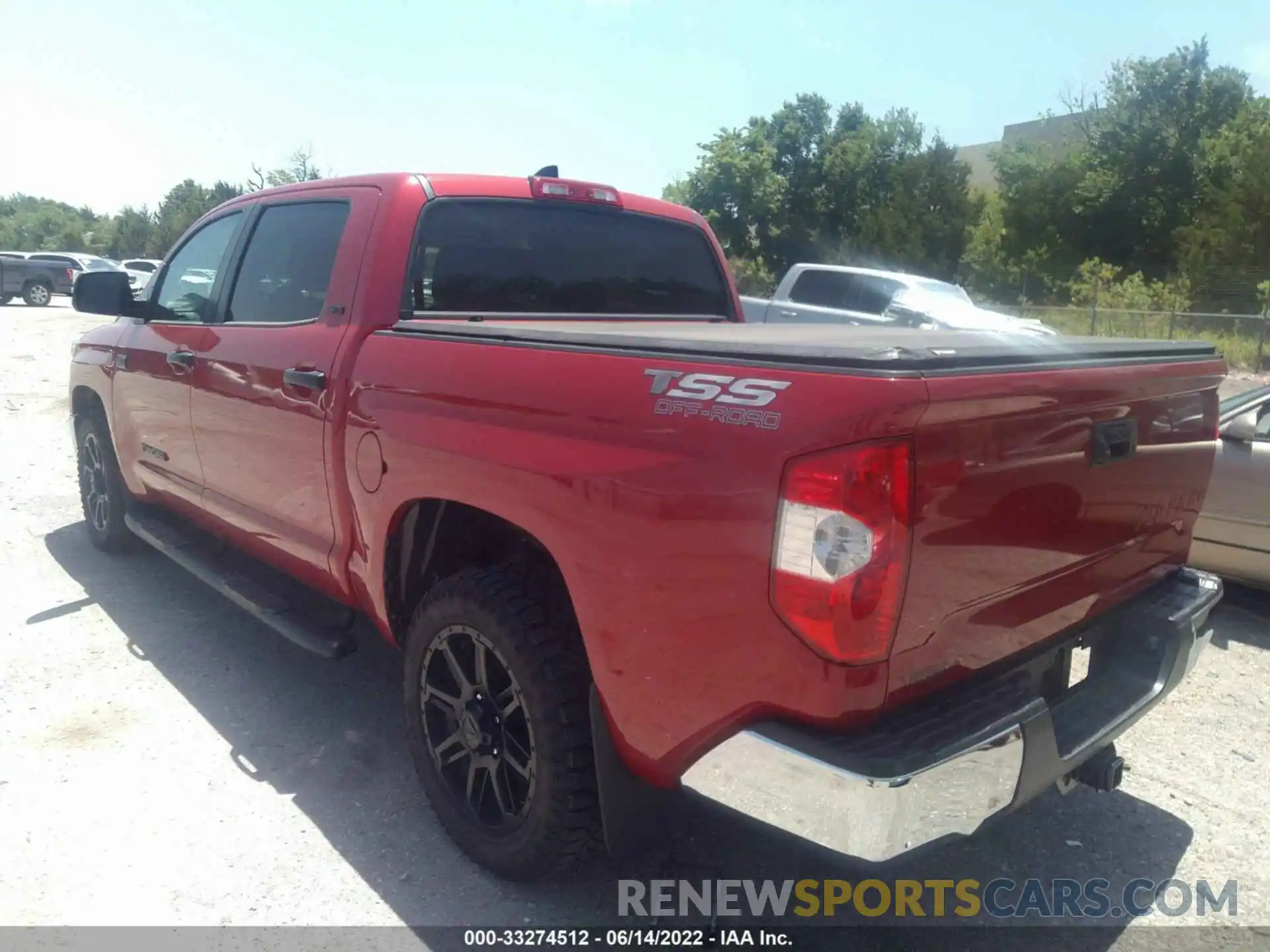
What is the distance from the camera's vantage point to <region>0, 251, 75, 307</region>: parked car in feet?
93.8

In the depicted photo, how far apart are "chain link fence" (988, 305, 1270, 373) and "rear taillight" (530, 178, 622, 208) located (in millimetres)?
14663

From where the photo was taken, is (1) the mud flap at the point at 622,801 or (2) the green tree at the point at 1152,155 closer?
(1) the mud flap at the point at 622,801

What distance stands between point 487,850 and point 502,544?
87 cm

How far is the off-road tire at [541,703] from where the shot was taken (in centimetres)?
247

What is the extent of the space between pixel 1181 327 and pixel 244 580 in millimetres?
20580

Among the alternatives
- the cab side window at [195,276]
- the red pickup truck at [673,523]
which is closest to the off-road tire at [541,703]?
the red pickup truck at [673,523]

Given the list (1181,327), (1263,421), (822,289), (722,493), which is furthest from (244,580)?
(1181,327)

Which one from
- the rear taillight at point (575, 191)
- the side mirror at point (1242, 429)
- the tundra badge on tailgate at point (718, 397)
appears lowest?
the side mirror at point (1242, 429)

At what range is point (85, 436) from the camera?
576cm

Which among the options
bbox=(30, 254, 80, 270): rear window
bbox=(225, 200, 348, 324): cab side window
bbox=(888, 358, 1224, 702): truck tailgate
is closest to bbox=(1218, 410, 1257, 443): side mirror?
bbox=(888, 358, 1224, 702): truck tailgate

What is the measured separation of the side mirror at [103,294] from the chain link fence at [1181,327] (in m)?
15.5

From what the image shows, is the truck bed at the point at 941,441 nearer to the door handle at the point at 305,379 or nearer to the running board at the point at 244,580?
the door handle at the point at 305,379

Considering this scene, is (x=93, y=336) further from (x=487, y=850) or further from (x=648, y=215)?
(x=487, y=850)

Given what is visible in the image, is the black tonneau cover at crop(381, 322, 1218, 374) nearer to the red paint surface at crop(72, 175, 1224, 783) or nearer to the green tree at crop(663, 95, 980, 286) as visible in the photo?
the red paint surface at crop(72, 175, 1224, 783)
